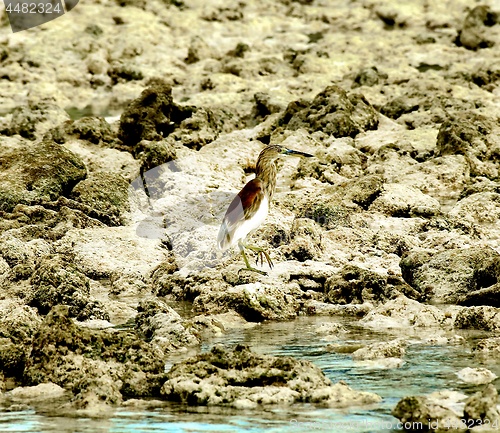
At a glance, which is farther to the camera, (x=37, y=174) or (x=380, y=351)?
(x=37, y=174)

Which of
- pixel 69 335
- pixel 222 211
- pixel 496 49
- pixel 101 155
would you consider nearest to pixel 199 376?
pixel 69 335

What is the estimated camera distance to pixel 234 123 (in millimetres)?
17656

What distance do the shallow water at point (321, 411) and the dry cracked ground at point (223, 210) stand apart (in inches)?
7.2

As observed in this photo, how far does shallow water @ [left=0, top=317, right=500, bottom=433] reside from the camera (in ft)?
19.9

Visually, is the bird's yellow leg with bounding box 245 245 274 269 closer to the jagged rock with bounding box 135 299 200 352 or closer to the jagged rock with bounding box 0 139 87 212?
the jagged rock with bounding box 135 299 200 352

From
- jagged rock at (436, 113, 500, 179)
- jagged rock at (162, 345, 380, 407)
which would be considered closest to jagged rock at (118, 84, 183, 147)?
jagged rock at (436, 113, 500, 179)

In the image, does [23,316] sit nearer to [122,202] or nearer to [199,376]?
[199,376]

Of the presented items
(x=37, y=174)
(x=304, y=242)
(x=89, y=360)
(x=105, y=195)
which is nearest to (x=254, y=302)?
(x=304, y=242)

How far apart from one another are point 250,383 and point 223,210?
6.43 metres

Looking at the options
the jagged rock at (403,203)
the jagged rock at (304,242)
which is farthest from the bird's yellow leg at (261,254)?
the jagged rock at (403,203)

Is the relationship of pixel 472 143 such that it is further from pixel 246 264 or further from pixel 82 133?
Answer: pixel 82 133

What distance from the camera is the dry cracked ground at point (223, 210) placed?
24.0 feet

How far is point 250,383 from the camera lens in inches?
270

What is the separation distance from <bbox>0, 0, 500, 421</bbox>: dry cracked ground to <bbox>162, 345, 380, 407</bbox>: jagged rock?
0.02 metres
